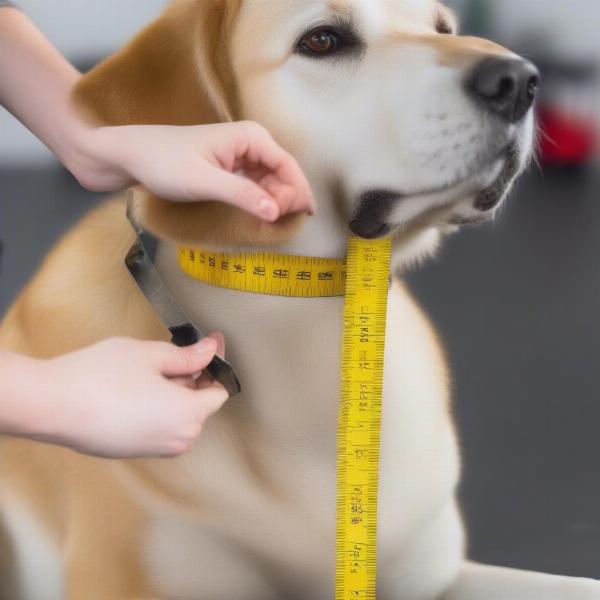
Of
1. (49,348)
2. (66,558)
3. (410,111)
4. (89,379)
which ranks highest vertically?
(410,111)

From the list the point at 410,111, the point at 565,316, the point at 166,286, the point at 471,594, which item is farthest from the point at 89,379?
the point at 565,316

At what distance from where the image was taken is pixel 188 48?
3.01 feet

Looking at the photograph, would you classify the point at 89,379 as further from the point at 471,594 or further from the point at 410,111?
the point at 471,594

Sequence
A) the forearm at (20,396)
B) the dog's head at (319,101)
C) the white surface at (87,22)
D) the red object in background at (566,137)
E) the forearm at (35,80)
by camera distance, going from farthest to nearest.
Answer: the red object in background at (566,137) < the white surface at (87,22) < the forearm at (35,80) < the dog's head at (319,101) < the forearm at (20,396)

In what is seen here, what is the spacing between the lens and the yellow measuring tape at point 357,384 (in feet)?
3.10

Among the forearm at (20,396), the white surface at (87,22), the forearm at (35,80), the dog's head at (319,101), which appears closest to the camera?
the forearm at (20,396)

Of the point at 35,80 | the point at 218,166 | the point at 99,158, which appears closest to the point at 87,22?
A: the point at 35,80

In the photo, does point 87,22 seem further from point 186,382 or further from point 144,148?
point 186,382

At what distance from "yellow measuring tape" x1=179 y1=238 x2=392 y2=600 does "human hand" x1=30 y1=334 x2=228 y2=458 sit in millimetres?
179

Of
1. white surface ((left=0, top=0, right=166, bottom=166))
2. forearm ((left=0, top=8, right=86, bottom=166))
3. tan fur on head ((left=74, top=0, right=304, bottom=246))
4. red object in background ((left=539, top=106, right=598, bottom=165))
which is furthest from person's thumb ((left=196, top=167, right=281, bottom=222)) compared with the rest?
red object in background ((left=539, top=106, right=598, bottom=165))

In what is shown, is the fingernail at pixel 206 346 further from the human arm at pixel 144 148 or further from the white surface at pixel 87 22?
the white surface at pixel 87 22

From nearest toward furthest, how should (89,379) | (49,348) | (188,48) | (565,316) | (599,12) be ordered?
(89,379), (188,48), (49,348), (565,316), (599,12)

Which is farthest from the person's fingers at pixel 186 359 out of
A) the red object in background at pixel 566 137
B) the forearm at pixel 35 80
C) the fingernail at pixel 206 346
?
the red object in background at pixel 566 137

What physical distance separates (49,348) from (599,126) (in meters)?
1.26
